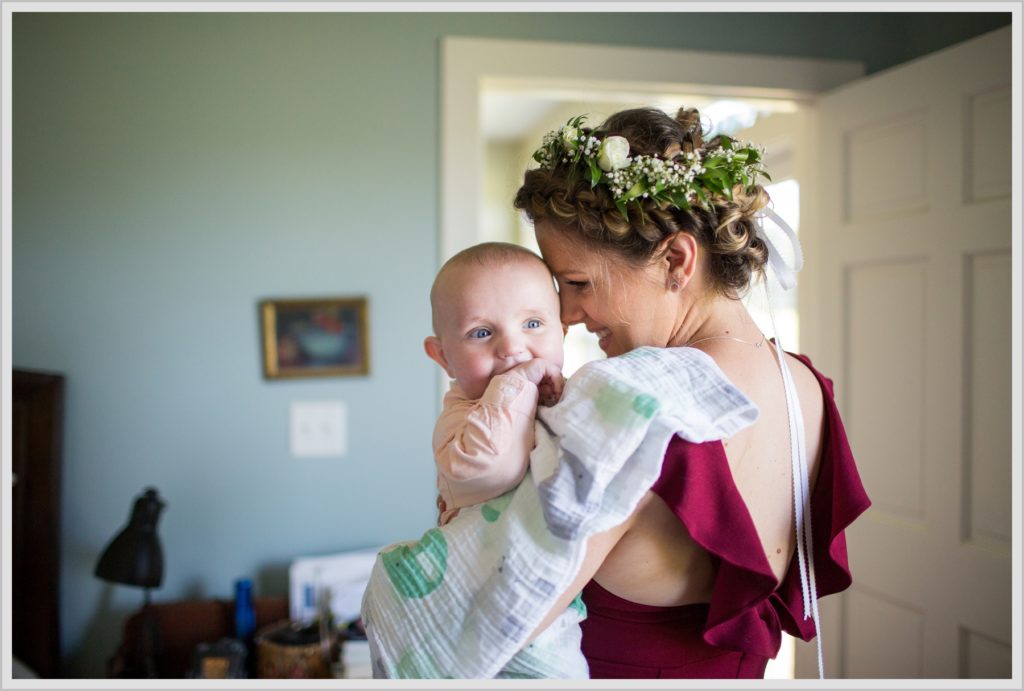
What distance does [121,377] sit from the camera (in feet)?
7.23

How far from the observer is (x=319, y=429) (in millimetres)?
2311

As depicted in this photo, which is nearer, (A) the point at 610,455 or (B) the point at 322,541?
(A) the point at 610,455

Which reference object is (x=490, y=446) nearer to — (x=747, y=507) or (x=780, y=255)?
(x=747, y=507)

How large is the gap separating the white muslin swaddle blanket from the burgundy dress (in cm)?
6

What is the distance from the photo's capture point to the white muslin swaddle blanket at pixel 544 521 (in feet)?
2.66

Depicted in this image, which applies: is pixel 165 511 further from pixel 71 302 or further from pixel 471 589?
pixel 471 589

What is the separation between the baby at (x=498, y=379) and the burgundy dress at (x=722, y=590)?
60mm

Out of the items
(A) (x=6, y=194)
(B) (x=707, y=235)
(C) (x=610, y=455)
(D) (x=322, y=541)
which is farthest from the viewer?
(D) (x=322, y=541)

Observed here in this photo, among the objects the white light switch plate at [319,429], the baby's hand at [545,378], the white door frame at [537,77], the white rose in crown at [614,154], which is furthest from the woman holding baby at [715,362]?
the white light switch plate at [319,429]

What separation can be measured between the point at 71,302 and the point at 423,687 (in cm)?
182

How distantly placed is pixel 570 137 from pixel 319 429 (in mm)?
1513

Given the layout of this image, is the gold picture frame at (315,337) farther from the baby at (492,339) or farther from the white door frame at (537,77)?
the baby at (492,339)

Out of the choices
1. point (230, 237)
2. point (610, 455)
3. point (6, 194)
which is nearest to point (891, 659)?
point (610, 455)

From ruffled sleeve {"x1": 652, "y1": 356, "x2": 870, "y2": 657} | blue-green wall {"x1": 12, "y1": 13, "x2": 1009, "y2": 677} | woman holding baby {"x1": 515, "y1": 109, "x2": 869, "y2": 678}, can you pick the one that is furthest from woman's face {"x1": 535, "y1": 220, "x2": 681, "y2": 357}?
blue-green wall {"x1": 12, "y1": 13, "x2": 1009, "y2": 677}
